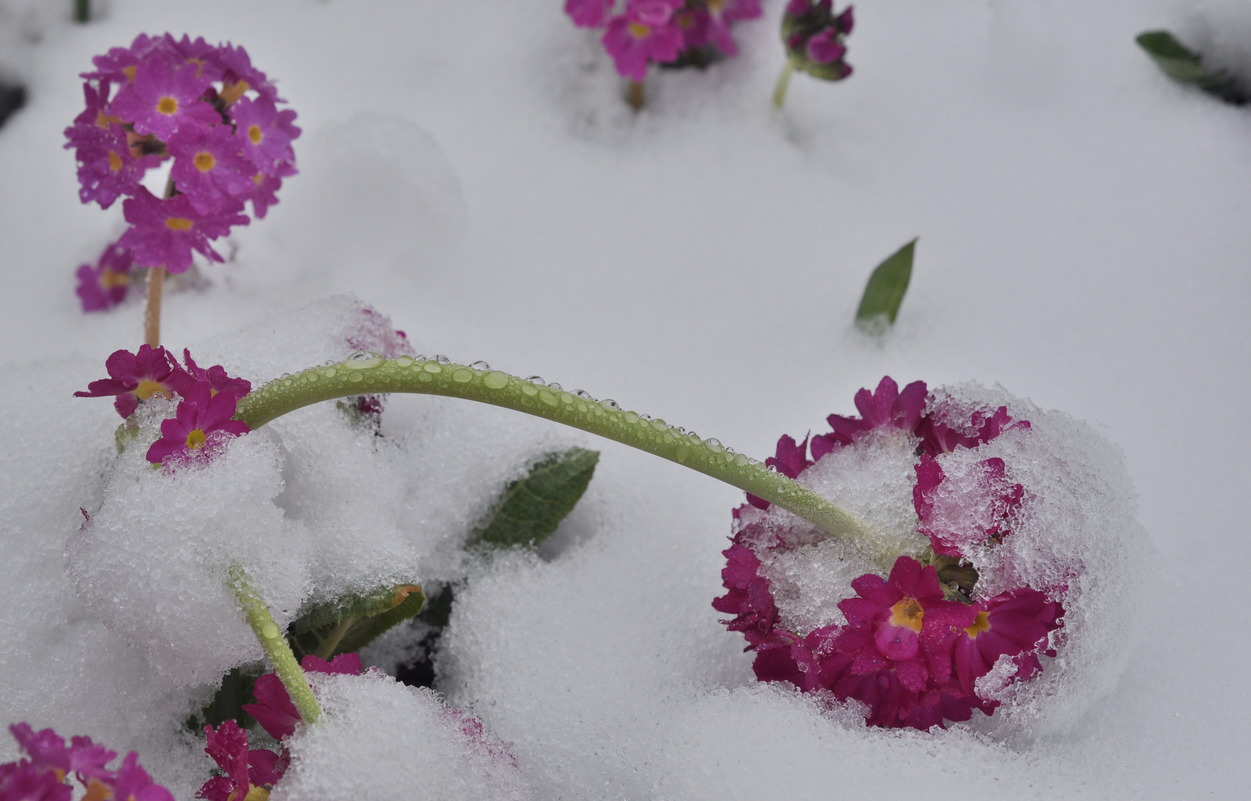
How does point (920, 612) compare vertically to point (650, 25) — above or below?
below

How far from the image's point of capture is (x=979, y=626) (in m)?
0.52

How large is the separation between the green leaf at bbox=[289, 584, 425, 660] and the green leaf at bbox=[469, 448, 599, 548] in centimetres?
10

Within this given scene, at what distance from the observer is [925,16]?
1113mm

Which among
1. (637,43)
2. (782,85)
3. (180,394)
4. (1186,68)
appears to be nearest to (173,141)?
(180,394)

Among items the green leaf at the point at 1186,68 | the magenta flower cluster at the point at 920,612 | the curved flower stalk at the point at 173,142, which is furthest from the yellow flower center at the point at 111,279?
the green leaf at the point at 1186,68

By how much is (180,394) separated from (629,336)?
405 millimetres

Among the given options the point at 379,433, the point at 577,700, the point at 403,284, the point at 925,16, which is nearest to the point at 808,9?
the point at 925,16

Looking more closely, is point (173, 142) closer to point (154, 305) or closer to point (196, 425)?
point (154, 305)

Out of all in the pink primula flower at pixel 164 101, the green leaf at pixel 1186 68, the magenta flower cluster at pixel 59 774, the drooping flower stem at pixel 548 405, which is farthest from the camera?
the green leaf at pixel 1186 68

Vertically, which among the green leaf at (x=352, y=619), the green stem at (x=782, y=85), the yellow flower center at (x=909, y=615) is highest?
the green stem at (x=782, y=85)

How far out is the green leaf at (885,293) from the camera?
821mm

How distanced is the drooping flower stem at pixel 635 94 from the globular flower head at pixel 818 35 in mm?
153

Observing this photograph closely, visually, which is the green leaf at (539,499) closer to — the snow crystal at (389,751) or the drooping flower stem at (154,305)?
the snow crystal at (389,751)

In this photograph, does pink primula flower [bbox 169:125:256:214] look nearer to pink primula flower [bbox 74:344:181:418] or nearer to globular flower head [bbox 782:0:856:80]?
pink primula flower [bbox 74:344:181:418]
